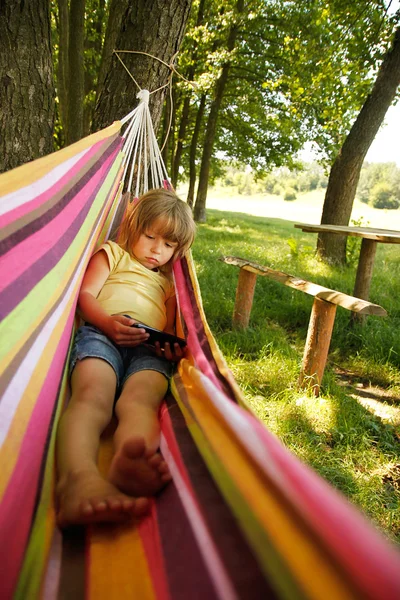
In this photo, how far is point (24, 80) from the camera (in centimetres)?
193

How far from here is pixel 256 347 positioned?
7.60ft

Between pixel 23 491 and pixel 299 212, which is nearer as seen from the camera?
pixel 23 491

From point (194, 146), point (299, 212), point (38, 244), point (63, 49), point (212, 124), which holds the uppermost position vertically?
point (212, 124)

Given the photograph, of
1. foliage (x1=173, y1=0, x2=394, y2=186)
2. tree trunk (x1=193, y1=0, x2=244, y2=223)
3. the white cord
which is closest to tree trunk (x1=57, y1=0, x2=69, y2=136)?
foliage (x1=173, y1=0, x2=394, y2=186)

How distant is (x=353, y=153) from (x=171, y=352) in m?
3.23

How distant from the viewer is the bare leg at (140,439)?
29.5 inches

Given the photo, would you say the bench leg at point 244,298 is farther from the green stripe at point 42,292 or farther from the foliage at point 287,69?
the foliage at point 287,69

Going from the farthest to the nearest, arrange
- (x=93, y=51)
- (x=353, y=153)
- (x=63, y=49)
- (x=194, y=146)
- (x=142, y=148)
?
(x=194, y=146), (x=93, y=51), (x=63, y=49), (x=353, y=153), (x=142, y=148)

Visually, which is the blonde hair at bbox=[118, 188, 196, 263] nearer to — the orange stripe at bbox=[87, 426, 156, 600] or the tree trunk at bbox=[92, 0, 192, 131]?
the tree trunk at bbox=[92, 0, 192, 131]

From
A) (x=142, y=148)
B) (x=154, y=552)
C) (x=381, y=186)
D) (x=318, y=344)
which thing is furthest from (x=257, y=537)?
(x=381, y=186)

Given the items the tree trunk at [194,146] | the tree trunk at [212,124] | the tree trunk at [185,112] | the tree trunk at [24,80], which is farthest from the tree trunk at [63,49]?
the tree trunk at [194,146]

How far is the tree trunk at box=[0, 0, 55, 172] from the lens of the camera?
186 cm

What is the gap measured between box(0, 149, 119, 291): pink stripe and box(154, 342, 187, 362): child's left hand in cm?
44

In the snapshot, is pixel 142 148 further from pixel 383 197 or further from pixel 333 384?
pixel 383 197
